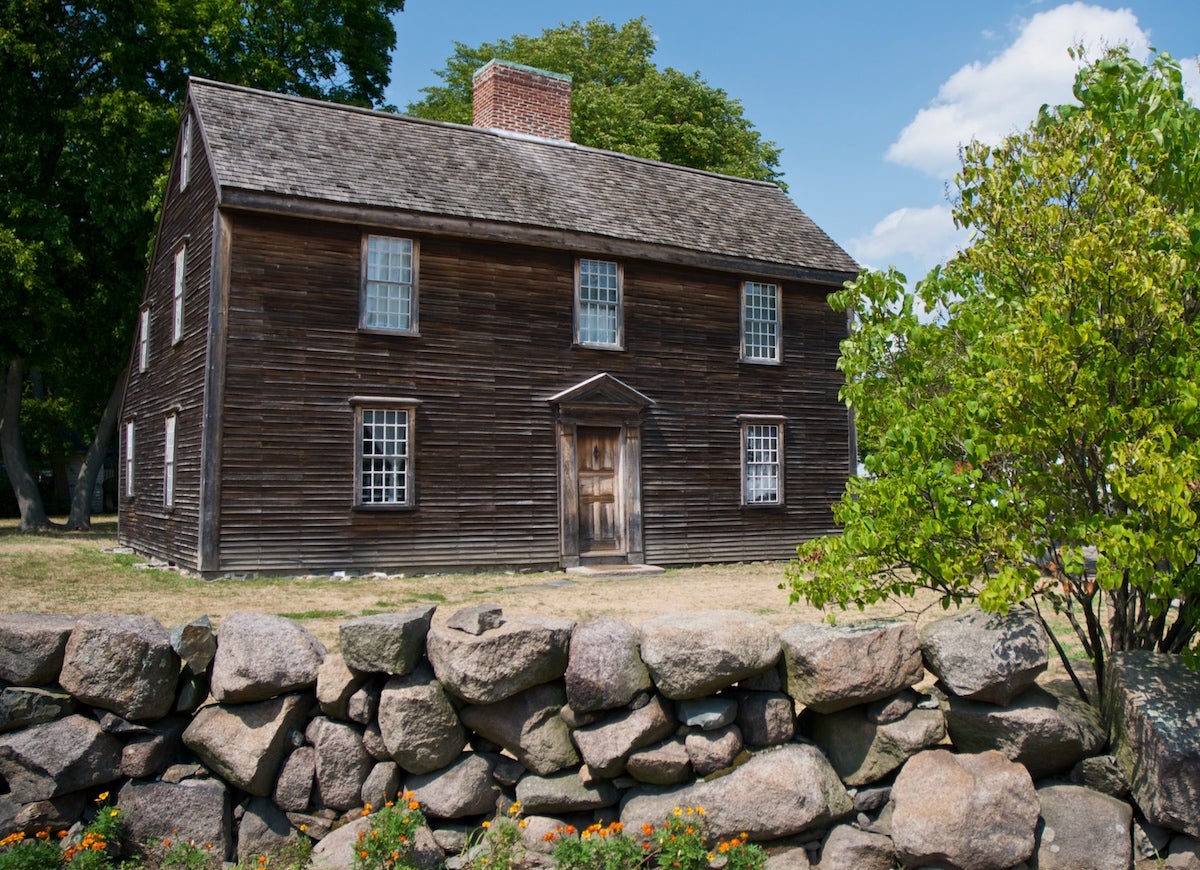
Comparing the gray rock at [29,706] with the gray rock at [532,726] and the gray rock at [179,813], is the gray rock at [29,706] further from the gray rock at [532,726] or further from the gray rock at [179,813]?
the gray rock at [532,726]

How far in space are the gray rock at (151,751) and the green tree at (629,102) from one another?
32.3 metres

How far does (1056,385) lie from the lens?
15.9 feet

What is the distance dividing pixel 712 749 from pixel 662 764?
0.27 metres

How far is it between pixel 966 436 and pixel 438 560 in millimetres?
12474

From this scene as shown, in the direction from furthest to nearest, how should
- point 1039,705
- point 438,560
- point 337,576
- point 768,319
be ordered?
point 768,319, point 438,560, point 337,576, point 1039,705

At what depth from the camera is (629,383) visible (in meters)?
18.8

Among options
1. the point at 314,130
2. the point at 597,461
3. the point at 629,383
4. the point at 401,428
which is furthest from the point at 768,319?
the point at 314,130

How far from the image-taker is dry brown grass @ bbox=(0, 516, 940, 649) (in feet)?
38.9

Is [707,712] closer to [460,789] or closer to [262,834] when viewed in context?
[460,789]

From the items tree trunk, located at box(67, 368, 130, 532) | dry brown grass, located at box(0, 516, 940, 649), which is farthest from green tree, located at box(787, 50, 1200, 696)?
tree trunk, located at box(67, 368, 130, 532)

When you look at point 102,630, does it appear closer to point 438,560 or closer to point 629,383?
point 438,560

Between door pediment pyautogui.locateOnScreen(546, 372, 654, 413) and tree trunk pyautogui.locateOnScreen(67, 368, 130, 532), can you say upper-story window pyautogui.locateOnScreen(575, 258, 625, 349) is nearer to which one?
door pediment pyautogui.locateOnScreen(546, 372, 654, 413)

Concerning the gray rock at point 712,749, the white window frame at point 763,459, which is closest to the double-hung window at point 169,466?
the white window frame at point 763,459

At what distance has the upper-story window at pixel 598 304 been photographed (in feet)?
60.4
